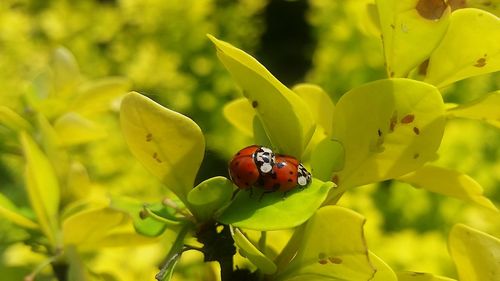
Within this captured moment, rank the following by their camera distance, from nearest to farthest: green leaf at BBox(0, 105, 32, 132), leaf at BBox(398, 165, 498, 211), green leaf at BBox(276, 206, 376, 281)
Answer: green leaf at BBox(276, 206, 376, 281) → leaf at BBox(398, 165, 498, 211) → green leaf at BBox(0, 105, 32, 132)

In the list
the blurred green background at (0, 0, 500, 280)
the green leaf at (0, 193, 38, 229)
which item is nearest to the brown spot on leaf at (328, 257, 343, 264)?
the green leaf at (0, 193, 38, 229)

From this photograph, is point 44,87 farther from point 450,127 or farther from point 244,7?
point 244,7

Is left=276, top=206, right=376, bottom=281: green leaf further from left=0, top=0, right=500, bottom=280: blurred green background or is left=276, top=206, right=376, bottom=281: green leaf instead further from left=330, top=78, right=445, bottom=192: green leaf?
left=0, top=0, right=500, bottom=280: blurred green background

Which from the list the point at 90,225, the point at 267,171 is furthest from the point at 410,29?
the point at 90,225

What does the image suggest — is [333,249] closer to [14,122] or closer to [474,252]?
[474,252]

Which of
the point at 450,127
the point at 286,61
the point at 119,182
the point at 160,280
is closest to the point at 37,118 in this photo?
the point at 160,280

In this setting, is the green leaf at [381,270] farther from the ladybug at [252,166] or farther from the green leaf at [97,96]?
the green leaf at [97,96]
